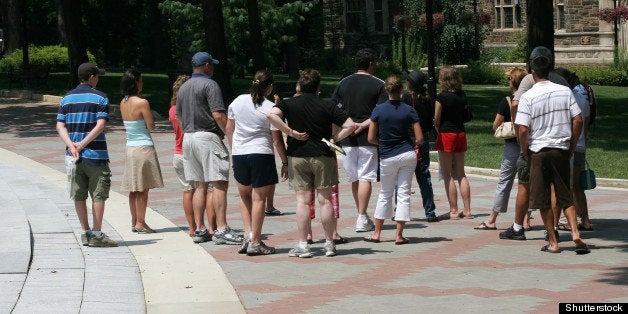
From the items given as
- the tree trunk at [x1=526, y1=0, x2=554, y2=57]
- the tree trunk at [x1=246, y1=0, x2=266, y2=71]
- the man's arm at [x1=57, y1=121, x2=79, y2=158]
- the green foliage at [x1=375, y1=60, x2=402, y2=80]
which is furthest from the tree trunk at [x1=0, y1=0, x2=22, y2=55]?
the man's arm at [x1=57, y1=121, x2=79, y2=158]

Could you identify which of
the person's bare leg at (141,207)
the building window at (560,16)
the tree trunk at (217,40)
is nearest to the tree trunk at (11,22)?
the tree trunk at (217,40)

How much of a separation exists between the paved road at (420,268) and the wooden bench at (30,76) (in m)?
21.8

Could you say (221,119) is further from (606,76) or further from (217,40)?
(606,76)

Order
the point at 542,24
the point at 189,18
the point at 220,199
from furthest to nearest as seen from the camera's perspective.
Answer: the point at 189,18, the point at 542,24, the point at 220,199

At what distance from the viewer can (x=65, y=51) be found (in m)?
46.1

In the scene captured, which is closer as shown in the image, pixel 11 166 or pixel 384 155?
pixel 384 155

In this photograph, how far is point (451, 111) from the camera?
1397cm

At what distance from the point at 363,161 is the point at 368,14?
44435 mm

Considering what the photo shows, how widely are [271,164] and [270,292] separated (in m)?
2.12

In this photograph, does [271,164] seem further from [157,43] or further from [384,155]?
[157,43]

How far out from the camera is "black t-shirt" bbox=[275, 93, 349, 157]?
11.3m

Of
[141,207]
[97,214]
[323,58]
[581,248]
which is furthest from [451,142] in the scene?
[323,58]

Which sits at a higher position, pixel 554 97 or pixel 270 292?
pixel 554 97

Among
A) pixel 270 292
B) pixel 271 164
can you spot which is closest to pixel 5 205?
pixel 271 164
